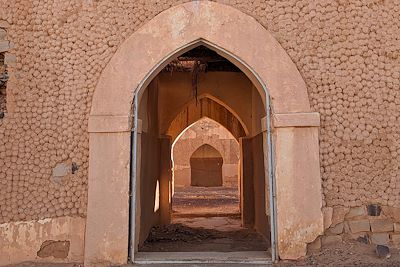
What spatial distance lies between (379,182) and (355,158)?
394 millimetres

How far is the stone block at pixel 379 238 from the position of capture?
177 inches

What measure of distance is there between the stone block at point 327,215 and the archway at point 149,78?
0.08 meters

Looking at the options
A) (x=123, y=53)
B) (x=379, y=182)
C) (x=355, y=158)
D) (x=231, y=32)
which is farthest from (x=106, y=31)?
(x=379, y=182)

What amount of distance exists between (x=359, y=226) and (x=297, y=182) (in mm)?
882

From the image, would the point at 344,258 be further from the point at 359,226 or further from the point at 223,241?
the point at 223,241

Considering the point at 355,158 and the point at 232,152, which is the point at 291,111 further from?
the point at 232,152

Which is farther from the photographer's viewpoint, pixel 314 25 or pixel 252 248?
pixel 252 248

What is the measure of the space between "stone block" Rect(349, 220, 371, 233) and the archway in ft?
1.37

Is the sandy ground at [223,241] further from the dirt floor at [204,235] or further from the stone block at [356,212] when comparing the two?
the stone block at [356,212]

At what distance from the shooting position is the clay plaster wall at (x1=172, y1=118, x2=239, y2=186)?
19938mm

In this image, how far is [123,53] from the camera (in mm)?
4902

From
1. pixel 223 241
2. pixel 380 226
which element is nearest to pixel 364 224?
pixel 380 226

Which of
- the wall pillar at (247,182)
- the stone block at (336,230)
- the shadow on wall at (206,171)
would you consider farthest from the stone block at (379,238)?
the shadow on wall at (206,171)

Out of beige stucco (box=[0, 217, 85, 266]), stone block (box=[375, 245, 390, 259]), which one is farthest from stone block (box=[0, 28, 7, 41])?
stone block (box=[375, 245, 390, 259])
